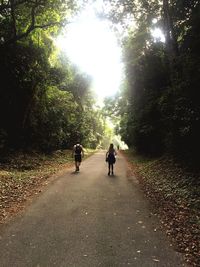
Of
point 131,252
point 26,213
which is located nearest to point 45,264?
point 131,252

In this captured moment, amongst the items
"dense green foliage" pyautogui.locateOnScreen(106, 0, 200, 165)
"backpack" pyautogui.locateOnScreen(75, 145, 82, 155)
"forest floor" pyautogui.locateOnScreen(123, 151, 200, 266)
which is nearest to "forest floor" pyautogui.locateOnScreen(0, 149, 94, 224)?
"backpack" pyautogui.locateOnScreen(75, 145, 82, 155)

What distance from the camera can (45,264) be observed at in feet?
19.9

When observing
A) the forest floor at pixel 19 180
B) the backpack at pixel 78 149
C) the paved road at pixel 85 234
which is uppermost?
the backpack at pixel 78 149

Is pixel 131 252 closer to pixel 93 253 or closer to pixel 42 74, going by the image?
pixel 93 253

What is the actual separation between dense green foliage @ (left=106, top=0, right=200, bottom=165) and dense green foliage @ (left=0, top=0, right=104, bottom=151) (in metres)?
4.82

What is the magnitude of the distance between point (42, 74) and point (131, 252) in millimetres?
19464

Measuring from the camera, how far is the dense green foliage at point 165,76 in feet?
43.7

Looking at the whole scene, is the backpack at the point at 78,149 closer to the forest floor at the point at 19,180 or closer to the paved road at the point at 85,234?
the forest floor at the point at 19,180

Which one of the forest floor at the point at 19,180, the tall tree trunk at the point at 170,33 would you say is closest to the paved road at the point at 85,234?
the forest floor at the point at 19,180

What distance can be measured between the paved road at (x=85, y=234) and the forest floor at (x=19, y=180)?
624mm

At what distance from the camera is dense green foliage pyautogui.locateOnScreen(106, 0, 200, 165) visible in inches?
524

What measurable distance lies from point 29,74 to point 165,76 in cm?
1006

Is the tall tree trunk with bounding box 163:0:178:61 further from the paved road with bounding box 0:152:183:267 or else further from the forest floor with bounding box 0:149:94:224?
the forest floor with bounding box 0:149:94:224

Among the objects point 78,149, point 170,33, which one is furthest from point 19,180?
point 170,33
